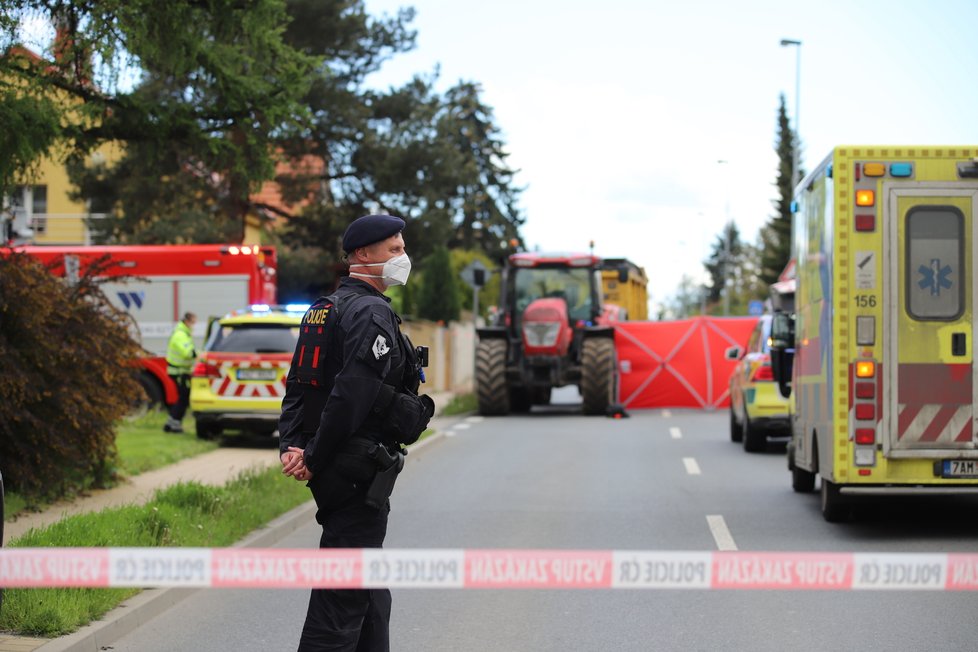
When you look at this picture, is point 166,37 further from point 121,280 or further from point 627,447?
point 627,447

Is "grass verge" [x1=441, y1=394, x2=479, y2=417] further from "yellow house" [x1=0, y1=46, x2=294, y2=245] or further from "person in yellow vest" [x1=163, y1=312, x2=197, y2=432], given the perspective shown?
"person in yellow vest" [x1=163, y1=312, x2=197, y2=432]

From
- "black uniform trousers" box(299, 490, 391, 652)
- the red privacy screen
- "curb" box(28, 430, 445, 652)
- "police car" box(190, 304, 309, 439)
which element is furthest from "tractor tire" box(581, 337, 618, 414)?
"black uniform trousers" box(299, 490, 391, 652)

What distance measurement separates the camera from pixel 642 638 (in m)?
7.12

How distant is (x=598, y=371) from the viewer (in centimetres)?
2558

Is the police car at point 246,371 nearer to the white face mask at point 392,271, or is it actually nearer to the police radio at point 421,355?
the police radio at point 421,355

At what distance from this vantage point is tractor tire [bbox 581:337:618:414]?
25422 mm

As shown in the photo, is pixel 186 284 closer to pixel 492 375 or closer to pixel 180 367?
pixel 180 367

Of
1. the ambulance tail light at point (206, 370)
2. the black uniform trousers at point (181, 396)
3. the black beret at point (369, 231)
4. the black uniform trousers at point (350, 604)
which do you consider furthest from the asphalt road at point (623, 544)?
the black uniform trousers at point (181, 396)

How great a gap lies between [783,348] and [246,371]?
23.9 ft

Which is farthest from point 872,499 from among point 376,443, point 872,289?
point 376,443

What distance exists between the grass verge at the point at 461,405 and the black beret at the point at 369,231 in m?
21.9

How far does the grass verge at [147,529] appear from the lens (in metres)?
6.63

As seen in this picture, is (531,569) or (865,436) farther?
(865,436)

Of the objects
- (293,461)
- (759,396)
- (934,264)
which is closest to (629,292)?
(759,396)
